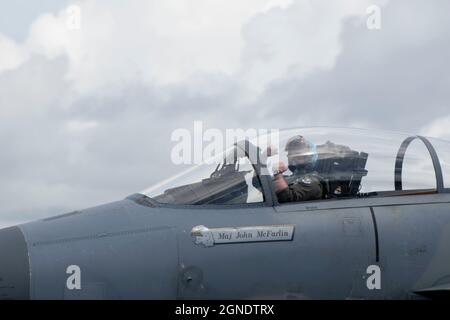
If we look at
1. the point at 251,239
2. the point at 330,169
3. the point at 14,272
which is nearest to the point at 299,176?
the point at 330,169

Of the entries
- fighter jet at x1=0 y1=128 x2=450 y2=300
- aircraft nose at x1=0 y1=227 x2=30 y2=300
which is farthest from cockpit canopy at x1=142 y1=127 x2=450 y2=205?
aircraft nose at x1=0 y1=227 x2=30 y2=300

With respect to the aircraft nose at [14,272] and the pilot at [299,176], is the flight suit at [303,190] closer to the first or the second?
the pilot at [299,176]

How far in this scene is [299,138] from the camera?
30.9 ft

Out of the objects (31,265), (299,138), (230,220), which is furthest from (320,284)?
(31,265)

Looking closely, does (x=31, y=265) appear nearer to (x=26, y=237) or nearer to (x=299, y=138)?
(x=26, y=237)

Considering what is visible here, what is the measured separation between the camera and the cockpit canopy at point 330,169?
8.95m

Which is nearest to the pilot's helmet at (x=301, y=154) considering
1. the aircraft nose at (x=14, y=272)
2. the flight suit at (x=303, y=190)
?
the flight suit at (x=303, y=190)

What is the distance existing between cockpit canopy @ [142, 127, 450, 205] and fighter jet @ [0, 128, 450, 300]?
0.01 meters

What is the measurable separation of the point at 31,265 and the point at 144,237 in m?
1.13

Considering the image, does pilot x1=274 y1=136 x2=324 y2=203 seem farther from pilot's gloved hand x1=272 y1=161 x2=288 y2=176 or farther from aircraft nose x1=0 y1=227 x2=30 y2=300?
aircraft nose x1=0 y1=227 x2=30 y2=300

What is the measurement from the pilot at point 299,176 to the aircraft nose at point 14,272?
2.70 metres

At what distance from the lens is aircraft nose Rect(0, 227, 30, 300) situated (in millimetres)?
7902

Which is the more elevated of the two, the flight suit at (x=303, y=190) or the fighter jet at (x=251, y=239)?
the flight suit at (x=303, y=190)
